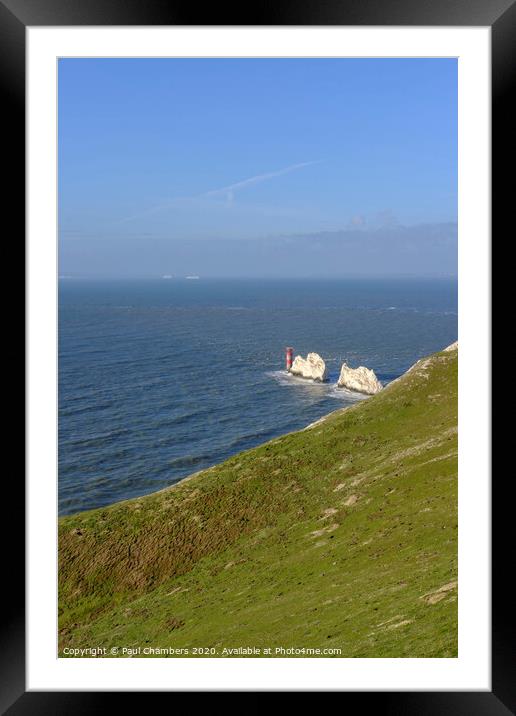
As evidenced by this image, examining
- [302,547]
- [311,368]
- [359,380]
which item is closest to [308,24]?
[302,547]

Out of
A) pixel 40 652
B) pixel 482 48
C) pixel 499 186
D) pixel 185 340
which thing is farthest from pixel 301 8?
pixel 185 340

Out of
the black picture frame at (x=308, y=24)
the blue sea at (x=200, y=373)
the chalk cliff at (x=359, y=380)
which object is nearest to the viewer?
the black picture frame at (x=308, y=24)

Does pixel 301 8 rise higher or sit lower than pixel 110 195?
lower

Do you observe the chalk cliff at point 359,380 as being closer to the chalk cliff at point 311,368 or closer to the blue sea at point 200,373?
the blue sea at point 200,373

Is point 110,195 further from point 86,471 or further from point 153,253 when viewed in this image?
point 86,471

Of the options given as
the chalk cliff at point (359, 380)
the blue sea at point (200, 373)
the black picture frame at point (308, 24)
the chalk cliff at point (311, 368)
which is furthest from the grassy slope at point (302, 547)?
the chalk cliff at point (311, 368)

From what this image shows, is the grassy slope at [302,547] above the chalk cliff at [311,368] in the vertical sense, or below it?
below
